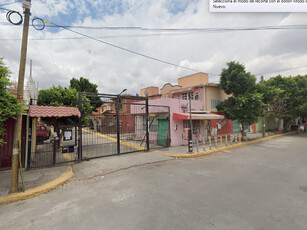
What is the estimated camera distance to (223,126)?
604 inches

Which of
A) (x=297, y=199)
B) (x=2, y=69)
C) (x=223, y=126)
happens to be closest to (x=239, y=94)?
(x=223, y=126)

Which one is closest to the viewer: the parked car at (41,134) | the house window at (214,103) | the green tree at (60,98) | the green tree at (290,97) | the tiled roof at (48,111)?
the tiled roof at (48,111)

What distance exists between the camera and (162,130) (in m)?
11.9

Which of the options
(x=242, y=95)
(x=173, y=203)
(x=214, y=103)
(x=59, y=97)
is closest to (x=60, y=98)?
(x=59, y=97)

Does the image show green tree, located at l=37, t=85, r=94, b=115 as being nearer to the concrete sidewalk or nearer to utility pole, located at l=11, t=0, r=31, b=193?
the concrete sidewalk

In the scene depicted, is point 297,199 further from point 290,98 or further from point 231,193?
point 290,98

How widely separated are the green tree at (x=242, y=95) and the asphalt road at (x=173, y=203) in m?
7.52

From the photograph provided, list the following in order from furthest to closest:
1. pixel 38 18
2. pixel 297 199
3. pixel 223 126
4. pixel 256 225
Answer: pixel 223 126 < pixel 38 18 < pixel 297 199 < pixel 256 225

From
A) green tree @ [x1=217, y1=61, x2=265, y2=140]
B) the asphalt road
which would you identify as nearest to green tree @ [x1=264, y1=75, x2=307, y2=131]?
green tree @ [x1=217, y1=61, x2=265, y2=140]

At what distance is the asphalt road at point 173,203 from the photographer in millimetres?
3012

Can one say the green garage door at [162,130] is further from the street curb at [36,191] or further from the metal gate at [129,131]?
the street curb at [36,191]

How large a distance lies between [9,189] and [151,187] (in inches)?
172

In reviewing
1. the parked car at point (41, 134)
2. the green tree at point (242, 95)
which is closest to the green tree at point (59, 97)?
the parked car at point (41, 134)

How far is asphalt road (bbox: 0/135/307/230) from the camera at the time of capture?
301cm
